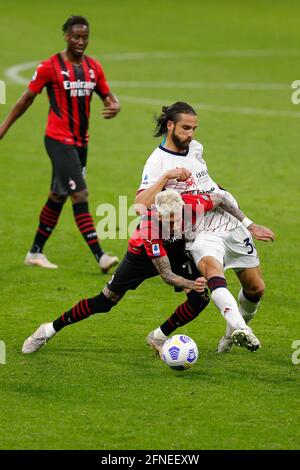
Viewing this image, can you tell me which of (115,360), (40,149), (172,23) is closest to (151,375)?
(115,360)

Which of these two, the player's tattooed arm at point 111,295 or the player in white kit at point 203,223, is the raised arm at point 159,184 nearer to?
the player in white kit at point 203,223

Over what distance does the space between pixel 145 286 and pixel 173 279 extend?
3.71 m

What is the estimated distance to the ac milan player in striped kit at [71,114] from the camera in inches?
514

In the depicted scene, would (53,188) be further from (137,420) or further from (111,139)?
(111,139)

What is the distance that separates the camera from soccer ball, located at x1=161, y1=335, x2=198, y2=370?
9.14m

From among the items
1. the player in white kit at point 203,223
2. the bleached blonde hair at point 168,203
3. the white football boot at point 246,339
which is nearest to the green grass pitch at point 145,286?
the white football boot at point 246,339

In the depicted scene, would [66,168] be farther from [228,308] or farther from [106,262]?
[228,308]

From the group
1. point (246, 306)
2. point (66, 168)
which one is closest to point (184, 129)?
point (246, 306)

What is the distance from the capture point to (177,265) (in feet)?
32.0

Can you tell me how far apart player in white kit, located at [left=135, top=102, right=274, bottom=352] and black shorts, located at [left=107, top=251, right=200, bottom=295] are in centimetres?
22

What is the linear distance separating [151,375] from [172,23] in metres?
31.8

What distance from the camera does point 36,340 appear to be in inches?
391

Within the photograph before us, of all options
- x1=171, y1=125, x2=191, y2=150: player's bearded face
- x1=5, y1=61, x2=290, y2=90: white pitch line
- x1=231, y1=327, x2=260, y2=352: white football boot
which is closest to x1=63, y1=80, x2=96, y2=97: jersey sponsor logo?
x1=171, y1=125, x2=191, y2=150: player's bearded face

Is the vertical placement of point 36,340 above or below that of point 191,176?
below
